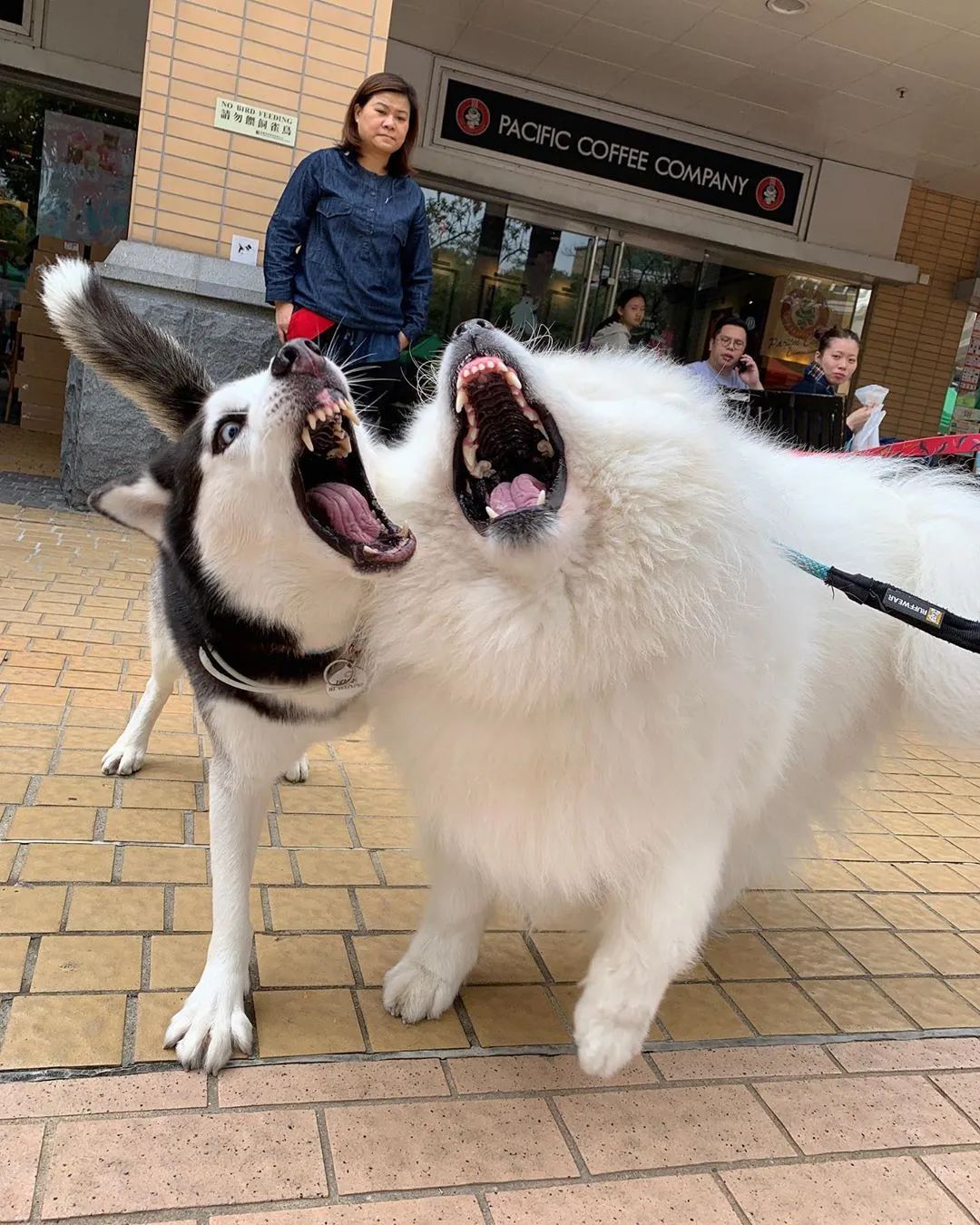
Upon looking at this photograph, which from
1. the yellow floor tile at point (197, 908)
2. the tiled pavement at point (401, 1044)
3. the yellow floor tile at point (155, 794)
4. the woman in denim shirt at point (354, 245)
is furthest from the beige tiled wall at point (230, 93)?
the yellow floor tile at point (197, 908)

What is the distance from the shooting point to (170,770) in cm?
304

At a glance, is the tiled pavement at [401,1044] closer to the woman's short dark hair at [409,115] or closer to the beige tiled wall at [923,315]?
the woman's short dark hair at [409,115]

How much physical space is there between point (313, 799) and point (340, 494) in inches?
63.2

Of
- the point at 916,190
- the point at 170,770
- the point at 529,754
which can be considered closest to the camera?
the point at 529,754

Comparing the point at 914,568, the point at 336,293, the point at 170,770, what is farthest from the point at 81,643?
the point at 914,568

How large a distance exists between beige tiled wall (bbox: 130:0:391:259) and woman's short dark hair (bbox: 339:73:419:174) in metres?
1.62

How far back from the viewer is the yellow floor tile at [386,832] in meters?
2.80

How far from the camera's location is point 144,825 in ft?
8.73

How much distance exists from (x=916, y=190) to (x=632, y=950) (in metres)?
11.7

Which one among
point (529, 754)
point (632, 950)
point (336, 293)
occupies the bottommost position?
point (632, 950)

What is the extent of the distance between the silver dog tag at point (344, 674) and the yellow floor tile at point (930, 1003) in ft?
5.78

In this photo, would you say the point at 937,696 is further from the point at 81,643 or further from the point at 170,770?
the point at 81,643

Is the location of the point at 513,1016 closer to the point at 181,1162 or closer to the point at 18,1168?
the point at 181,1162

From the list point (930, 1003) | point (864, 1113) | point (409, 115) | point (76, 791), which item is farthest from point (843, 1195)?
point (409, 115)
